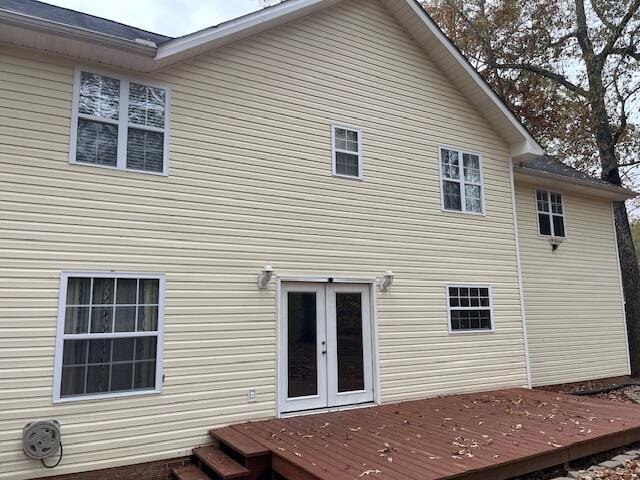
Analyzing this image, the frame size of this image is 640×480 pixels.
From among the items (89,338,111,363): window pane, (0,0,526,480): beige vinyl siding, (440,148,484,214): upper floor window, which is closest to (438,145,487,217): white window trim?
(440,148,484,214): upper floor window

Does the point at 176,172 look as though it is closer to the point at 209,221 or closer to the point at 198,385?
the point at 209,221

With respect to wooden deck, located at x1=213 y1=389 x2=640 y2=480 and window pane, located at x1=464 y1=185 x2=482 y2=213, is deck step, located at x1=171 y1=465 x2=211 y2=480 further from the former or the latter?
window pane, located at x1=464 y1=185 x2=482 y2=213

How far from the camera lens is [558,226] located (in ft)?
36.4

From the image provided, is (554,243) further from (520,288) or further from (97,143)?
(97,143)

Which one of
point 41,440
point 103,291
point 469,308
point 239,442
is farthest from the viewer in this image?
point 469,308

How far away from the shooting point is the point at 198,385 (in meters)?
5.85

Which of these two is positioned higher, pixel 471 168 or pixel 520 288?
pixel 471 168

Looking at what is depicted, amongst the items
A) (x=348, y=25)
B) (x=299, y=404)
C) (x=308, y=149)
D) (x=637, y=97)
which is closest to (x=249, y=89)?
(x=308, y=149)

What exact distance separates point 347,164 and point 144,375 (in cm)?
438

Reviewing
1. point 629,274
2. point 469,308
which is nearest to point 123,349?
point 469,308

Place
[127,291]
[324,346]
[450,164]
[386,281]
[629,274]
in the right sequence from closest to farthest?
[127,291]
[324,346]
[386,281]
[450,164]
[629,274]

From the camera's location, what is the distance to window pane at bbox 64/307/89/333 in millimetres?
5203

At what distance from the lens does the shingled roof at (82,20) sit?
5.84 metres

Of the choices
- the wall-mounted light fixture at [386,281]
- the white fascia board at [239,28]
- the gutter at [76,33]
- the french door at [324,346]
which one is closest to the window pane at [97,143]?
the gutter at [76,33]
